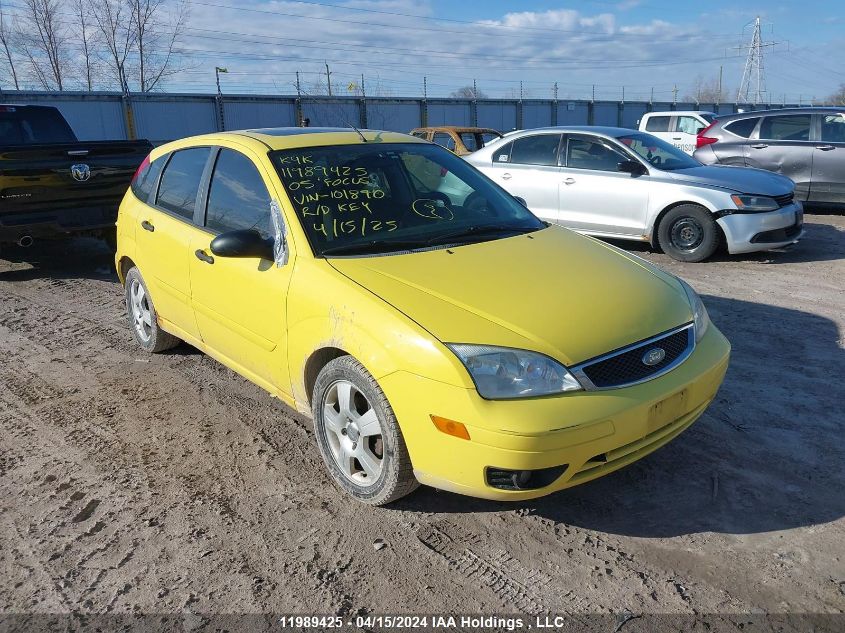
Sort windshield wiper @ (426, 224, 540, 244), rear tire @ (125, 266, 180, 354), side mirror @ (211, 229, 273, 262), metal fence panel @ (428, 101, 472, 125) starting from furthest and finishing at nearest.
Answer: metal fence panel @ (428, 101, 472, 125), rear tire @ (125, 266, 180, 354), windshield wiper @ (426, 224, 540, 244), side mirror @ (211, 229, 273, 262)

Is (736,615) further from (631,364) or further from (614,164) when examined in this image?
(614,164)

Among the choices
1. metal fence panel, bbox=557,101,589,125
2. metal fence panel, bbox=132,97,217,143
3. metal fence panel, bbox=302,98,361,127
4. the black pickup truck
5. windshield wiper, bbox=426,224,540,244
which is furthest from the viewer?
metal fence panel, bbox=557,101,589,125

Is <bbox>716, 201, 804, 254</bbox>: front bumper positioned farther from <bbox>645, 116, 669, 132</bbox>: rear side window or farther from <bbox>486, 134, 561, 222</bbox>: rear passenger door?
<bbox>645, 116, 669, 132</bbox>: rear side window

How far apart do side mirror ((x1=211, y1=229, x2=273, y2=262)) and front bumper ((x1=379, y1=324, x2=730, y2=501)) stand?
1.11 metres

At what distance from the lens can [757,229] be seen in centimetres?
760

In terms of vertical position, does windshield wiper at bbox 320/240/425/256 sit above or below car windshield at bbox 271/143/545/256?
below

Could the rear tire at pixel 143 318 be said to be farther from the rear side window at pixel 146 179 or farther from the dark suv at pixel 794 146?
the dark suv at pixel 794 146

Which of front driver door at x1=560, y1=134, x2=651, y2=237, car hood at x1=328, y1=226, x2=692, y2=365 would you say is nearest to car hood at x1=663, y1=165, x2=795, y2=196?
front driver door at x1=560, y1=134, x2=651, y2=237

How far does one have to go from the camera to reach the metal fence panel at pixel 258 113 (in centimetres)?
2462

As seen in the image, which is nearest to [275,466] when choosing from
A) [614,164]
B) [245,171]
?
[245,171]

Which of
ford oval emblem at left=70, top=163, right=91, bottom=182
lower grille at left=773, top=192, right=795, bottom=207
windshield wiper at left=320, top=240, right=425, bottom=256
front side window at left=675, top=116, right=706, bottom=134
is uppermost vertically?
front side window at left=675, top=116, right=706, bottom=134

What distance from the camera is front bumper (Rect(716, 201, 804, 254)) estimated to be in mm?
7605

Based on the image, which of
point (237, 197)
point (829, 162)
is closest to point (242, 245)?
point (237, 197)

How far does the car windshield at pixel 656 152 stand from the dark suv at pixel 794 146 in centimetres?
290
